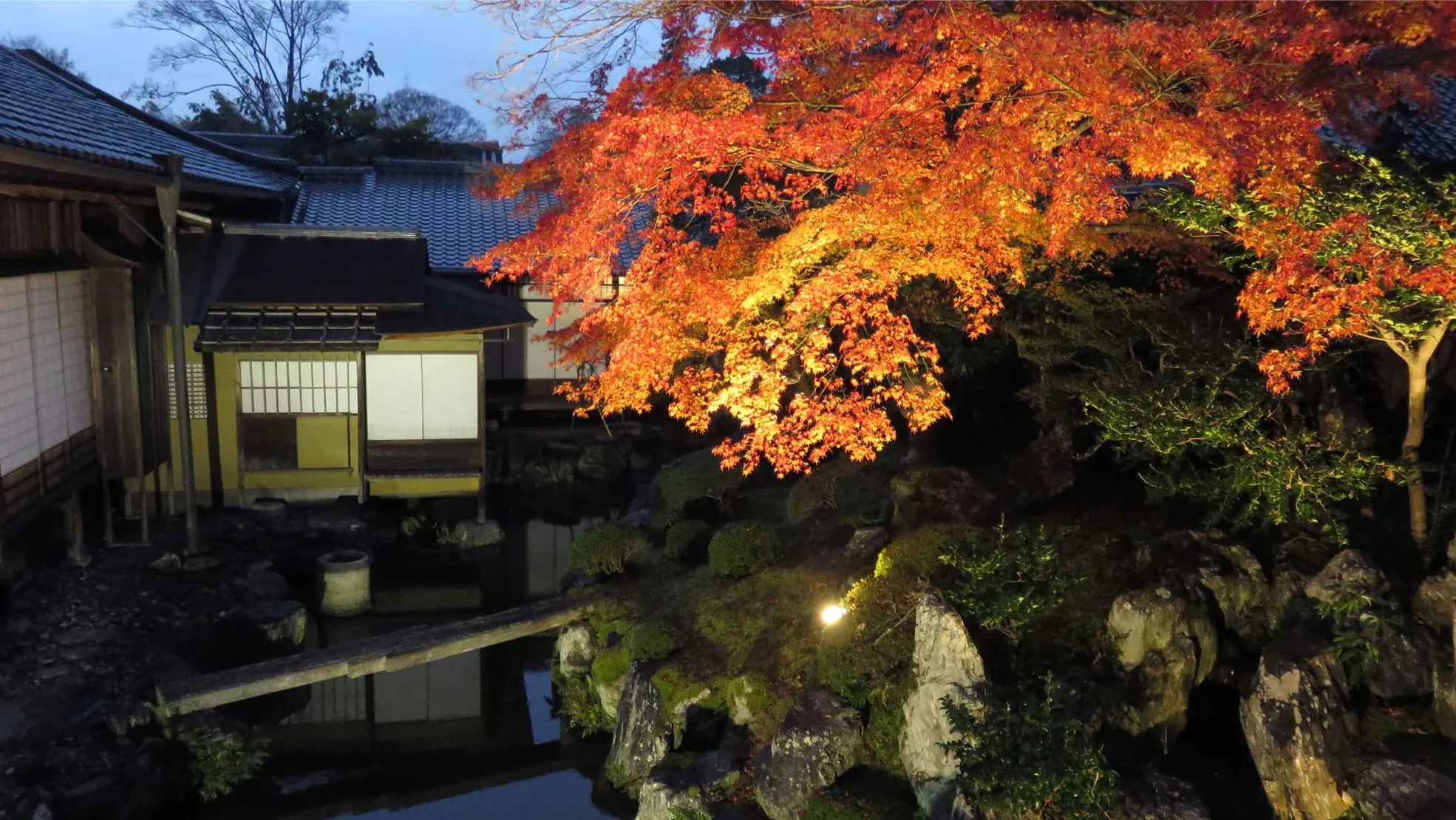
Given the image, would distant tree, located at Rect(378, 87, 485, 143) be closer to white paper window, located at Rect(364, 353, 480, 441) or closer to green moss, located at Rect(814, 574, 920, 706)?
white paper window, located at Rect(364, 353, 480, 441)

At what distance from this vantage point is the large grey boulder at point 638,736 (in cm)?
869

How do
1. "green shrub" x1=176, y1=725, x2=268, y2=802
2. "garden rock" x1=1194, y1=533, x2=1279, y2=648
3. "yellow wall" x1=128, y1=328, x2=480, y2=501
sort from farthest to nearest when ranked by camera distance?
"yellow wall" x1=128, y1=328, x2=480, y2=501 → "green shrub" x1=176, y1=725, x2=268, y2=802 → "garden rock" x1=1194, y1=533, x2=1279, y2=648

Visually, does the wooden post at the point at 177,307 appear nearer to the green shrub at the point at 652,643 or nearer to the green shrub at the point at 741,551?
the green shrub at the point at 652,643

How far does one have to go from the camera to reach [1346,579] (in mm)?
7039

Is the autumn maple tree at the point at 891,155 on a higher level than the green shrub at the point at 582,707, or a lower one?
higher

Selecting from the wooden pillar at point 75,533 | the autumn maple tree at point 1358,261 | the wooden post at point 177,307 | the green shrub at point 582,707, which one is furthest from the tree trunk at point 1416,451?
the wooden pillar at point 75,533

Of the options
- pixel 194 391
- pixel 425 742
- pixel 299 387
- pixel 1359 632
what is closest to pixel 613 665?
pixel 425 742

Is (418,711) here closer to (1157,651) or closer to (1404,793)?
(1157,651)

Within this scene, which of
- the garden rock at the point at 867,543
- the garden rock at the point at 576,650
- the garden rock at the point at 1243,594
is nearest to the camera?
the garden rock at the point at 1243,594

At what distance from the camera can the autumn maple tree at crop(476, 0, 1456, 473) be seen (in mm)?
6859

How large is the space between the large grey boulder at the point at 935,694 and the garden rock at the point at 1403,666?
2.68m

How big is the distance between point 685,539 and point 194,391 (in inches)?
311

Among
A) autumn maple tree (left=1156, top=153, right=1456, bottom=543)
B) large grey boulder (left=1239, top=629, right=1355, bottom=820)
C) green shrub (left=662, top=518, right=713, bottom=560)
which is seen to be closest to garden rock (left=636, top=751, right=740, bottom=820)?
green shrub (left=662, top=518, right=713, bottom=560)

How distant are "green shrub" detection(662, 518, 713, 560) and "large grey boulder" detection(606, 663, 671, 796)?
2.42 meters
